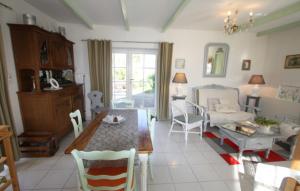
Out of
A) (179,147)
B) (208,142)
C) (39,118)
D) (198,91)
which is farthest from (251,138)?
(39,118)

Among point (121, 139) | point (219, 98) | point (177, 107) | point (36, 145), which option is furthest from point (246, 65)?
point (36, 145)

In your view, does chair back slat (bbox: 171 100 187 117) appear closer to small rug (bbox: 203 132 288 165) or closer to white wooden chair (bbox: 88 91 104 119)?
small rug (bbox: 203 132 288 165)

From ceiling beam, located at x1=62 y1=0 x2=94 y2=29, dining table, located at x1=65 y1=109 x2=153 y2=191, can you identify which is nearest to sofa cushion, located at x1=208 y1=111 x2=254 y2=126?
dining table, located at x1=65 y1=109 x2=153 y2=191

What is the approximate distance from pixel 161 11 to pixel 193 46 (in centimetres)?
156

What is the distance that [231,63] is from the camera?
4.22 meters

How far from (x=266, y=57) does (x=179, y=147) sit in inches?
144

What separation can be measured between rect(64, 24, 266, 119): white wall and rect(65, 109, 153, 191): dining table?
254 centimetres

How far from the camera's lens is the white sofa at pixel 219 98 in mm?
3418

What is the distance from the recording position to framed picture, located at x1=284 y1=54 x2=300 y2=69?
3.39 metres

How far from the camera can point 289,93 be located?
3562mm

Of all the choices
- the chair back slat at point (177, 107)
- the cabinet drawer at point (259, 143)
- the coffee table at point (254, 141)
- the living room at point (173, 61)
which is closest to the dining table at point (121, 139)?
the living room at point (173, 61)

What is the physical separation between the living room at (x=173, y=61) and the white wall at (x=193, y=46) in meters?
0.02

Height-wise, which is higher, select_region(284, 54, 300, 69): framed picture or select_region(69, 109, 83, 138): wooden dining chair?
select_region(284, 54, 300, 69): framed picture

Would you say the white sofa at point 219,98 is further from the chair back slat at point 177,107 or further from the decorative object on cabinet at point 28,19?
the decorative object on cabinet at point 28,19
